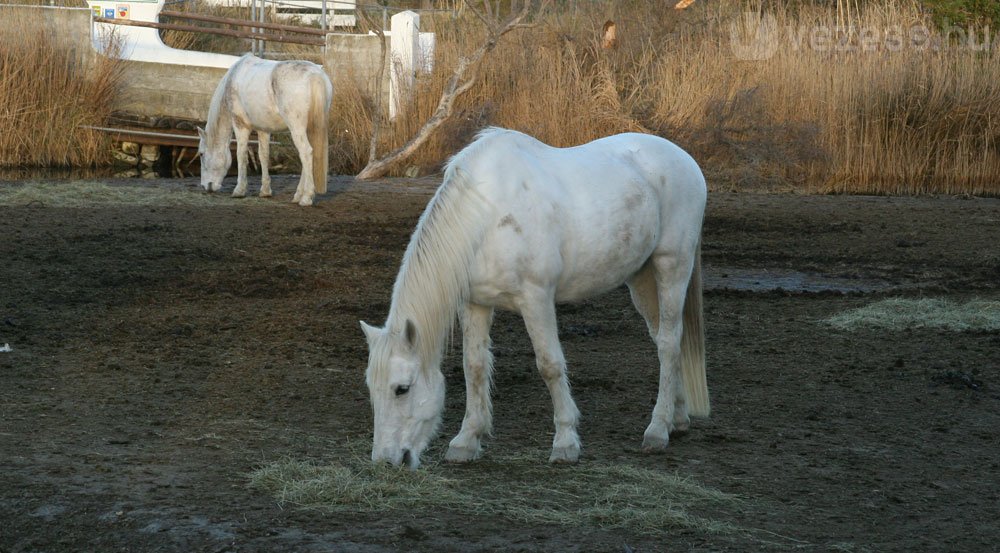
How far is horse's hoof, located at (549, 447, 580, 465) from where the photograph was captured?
4.75 metres

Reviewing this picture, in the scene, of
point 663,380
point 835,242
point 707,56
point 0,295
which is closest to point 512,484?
point 663,380

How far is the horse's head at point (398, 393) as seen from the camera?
4293 mm

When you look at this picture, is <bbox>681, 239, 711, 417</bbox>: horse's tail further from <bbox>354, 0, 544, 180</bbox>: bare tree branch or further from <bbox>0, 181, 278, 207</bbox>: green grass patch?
<bbox>354, 0, 544, 180</bbox>: bare tree branch

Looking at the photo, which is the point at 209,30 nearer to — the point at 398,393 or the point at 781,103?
the point at 781,103

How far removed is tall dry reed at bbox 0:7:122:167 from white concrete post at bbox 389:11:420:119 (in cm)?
450

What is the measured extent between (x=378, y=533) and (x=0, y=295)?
5.25m

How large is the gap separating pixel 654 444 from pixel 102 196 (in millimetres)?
9525

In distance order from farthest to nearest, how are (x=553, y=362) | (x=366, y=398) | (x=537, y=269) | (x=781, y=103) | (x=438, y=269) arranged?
(x=781, y=103)
(x=366, y=398)
(x=553, y=362)
(x=537, y=269)
(x=438, y=269)

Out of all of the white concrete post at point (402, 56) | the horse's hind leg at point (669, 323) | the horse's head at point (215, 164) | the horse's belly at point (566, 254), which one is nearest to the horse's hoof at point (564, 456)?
→ the horse's hind leg at point (669, 323)

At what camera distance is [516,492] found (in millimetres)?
4371

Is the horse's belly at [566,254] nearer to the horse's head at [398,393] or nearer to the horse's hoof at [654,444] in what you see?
the horse's head at [398,393]

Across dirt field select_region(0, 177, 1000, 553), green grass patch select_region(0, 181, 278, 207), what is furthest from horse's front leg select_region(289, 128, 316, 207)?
dirt field select_region(0, 177, 1000, 553)

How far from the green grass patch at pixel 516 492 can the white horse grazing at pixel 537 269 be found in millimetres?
132

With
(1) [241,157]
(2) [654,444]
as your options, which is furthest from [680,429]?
(1) [241,157]
